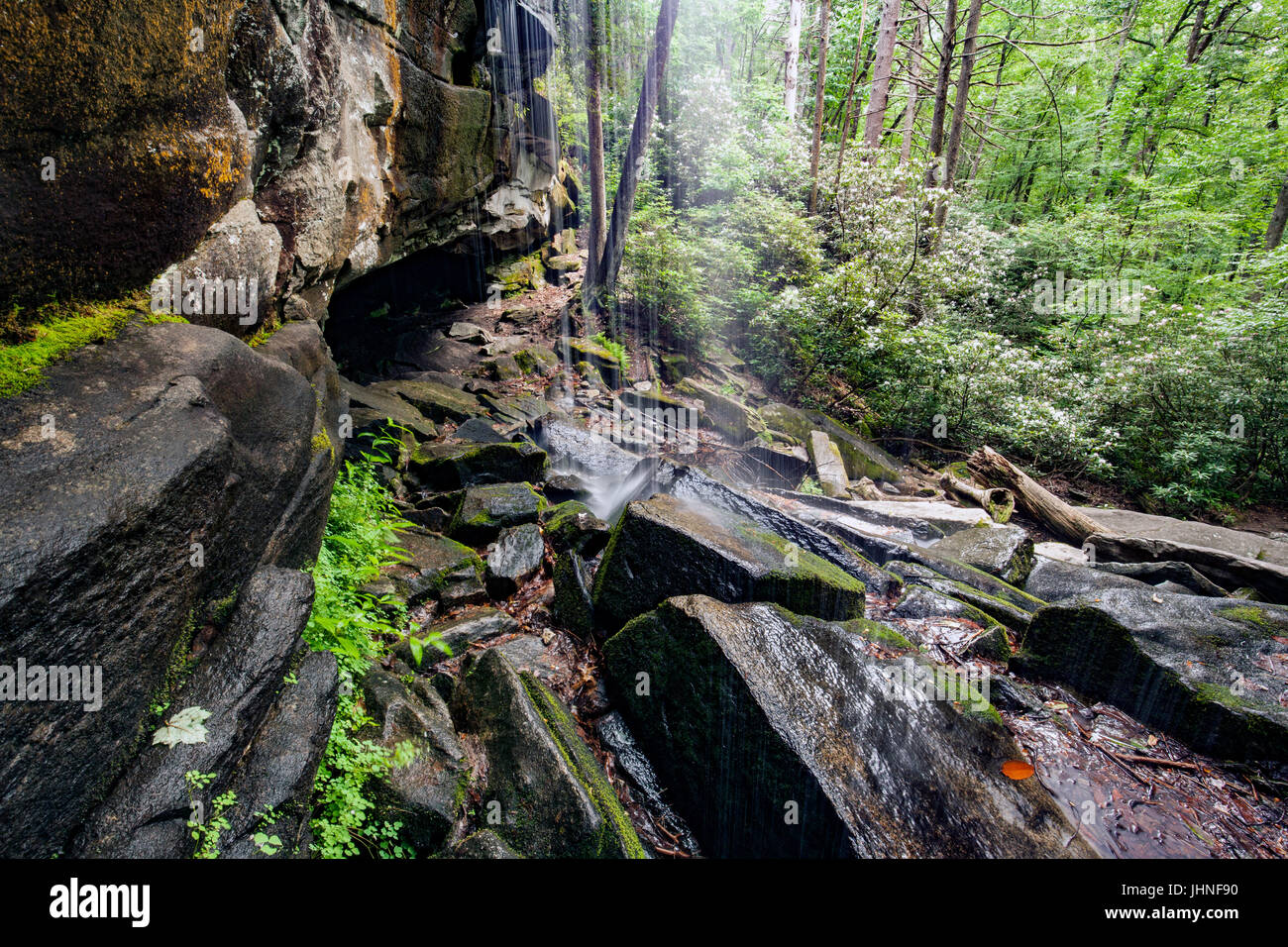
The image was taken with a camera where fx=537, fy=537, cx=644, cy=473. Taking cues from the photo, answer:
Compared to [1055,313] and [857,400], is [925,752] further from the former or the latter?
[1055,313]

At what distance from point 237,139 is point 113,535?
290 cm

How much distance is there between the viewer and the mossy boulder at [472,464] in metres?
7.37

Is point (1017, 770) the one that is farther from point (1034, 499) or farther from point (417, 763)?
point (1034, 499)

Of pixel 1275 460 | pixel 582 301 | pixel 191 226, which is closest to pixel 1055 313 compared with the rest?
pixel 1275 460

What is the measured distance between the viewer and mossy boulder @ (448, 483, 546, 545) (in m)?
6.10

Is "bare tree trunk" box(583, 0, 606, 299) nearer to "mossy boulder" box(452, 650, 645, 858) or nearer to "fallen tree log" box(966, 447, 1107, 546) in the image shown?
"fallen tree log" box(966, 447, 1107, 546)

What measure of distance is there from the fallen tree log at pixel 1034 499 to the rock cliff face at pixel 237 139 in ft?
36.2

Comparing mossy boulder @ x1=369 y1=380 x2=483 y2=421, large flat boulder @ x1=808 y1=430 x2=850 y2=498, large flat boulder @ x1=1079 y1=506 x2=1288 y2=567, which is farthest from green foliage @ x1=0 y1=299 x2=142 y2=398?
large flat boulder @ x1=1079 y1=506 x2=1288 y2=567

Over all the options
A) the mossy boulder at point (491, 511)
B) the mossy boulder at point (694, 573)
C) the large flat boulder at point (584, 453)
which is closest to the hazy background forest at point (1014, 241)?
the large flat boulder at point (584, 453)

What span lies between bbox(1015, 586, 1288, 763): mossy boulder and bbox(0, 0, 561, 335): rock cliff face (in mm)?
7172

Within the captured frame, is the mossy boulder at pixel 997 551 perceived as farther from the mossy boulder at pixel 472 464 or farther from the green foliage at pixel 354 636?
the green foliage at pixel 354 636

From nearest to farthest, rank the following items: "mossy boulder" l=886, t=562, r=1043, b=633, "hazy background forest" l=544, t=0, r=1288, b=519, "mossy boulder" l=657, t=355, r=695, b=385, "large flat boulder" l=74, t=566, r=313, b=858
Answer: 1. "large flat boulder" l=74, t=566, r=313, b=858
2. "mossy boulder" l=886, t=562, r=1043, b=633
3. "hazy background forest" l=544, t=0, r=1288, b=519
4. "mossy boulder" l=657, t=355, r=695, b=385

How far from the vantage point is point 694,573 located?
450 centimetres

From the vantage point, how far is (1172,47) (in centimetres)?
1791
